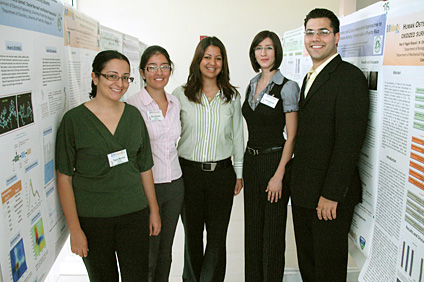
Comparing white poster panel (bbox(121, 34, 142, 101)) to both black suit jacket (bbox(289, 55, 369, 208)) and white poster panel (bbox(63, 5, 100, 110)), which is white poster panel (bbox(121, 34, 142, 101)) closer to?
white poster panel (bbox(63, 5, 100, 110))

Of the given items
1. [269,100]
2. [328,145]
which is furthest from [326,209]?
[269,100]

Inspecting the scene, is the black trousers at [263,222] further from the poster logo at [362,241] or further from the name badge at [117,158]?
the name badge at [117,158]

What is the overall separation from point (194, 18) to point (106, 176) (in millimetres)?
4835

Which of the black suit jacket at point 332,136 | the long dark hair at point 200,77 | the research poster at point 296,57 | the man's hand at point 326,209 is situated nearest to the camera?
the black suit jacket at point 332,136

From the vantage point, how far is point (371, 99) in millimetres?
1859

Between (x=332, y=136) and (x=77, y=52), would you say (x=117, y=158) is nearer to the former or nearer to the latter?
(x=77, y=52)

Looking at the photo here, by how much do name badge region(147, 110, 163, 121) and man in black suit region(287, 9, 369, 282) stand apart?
2.67ft

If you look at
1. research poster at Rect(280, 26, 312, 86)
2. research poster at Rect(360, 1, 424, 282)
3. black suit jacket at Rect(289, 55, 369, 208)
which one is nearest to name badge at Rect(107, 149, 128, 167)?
black suit jacket at Rect(289, 55, 369, 208)

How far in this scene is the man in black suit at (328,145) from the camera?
1.73 meters

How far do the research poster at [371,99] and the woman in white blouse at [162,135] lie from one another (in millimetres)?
1078

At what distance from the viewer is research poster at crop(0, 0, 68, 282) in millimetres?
→ 1229

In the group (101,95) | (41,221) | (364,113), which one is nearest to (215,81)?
(101,95)

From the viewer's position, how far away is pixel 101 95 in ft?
5.66

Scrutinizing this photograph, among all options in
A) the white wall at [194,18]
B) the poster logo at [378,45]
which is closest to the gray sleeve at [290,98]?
the poster logo at [378,45]
